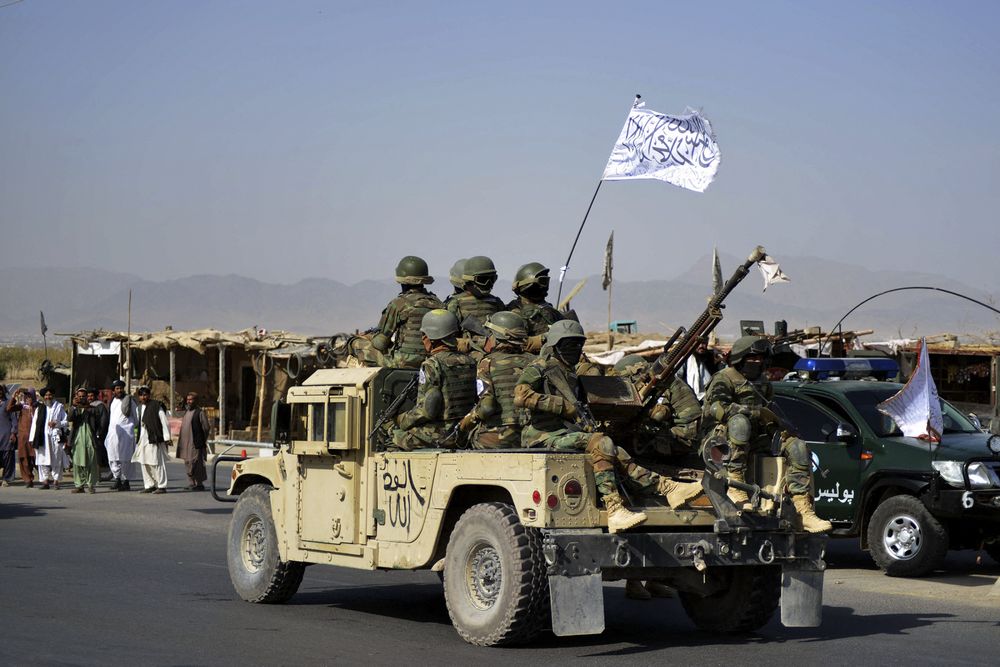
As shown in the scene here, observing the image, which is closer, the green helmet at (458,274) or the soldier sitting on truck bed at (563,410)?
the soldier sitting on truck bed at (563,410)

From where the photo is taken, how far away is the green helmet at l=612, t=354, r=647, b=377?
35.2ft

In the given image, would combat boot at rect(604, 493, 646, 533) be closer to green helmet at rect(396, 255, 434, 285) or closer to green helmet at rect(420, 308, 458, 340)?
green helmet at rect(420, 308, 458, 340)

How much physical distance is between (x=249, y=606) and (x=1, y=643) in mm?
2400

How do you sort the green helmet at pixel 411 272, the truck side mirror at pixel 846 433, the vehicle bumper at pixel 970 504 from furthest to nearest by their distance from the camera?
the truck side mirror at pixel 846 433 → the vehicle bumper at pixel 970 504 → the green helmet at pixel 411 272

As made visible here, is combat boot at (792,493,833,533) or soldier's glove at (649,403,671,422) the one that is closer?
combat boot at (792,493,833,533)

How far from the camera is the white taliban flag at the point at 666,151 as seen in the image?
13.6 m

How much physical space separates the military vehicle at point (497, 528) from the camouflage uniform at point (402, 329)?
620 millimetres

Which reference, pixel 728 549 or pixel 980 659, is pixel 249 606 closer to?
pixel 728 549

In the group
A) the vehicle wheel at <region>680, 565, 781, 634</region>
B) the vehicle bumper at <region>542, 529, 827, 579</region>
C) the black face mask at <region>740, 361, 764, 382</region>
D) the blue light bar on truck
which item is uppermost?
the blue light bar on truck

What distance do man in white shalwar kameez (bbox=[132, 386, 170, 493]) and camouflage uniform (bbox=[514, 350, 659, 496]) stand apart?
14695 millimetres

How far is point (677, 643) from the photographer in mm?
9148

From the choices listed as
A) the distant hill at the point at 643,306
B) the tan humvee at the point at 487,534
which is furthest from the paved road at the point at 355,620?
the distant hill at the point at 643,306

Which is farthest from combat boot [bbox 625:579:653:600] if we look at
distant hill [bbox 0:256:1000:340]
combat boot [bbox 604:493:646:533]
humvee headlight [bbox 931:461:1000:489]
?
distant hill [bbox 0:256:1000:340]

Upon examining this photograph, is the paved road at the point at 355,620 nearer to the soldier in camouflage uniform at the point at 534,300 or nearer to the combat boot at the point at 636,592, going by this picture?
the combat boot at the point at 636,592
